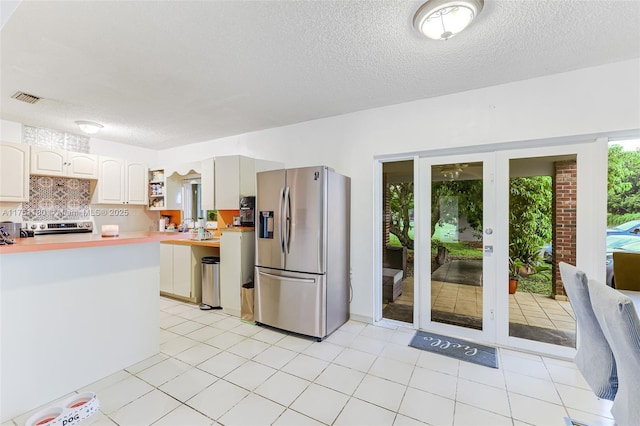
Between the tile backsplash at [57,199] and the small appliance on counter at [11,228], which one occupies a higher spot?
the tile backsplash at [57,199]

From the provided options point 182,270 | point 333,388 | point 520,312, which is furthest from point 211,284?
point 520,312

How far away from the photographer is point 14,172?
3566 millimetres

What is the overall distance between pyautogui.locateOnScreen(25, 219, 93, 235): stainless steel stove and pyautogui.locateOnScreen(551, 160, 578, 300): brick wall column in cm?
624

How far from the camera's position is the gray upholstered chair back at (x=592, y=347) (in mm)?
1426

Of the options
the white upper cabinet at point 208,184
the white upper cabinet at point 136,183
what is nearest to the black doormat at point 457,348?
the white upper cabinet at point 208,184

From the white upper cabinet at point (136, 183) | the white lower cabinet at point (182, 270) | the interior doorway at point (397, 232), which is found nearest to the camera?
the interior doorway at point (397, 232)

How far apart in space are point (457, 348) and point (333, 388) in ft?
4.51

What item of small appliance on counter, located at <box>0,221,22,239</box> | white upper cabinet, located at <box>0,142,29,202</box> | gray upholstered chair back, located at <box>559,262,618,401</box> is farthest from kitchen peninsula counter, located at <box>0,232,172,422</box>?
gray upholstered chair back, located at <box>559,262,618,401</box>

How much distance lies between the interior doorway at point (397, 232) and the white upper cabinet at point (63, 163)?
4.56 meters

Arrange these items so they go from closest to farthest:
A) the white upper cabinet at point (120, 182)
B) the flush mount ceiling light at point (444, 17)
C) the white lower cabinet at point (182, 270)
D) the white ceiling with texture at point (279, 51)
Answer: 1. the flush mount ceiling light at point (444, 17)
2. the white ceiling with texture at point (279, 51)
3. the white lower cabinet at point (182, 270)
4. the white upper cabinet at point (120, 182)

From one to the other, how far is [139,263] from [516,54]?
3.59 m

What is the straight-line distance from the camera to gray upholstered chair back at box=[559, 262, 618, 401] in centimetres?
143

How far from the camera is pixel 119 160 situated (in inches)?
185

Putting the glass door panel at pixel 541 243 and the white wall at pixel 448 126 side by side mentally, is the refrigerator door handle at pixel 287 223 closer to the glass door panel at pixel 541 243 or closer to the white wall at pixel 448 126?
the white wall at pixel 448 126
